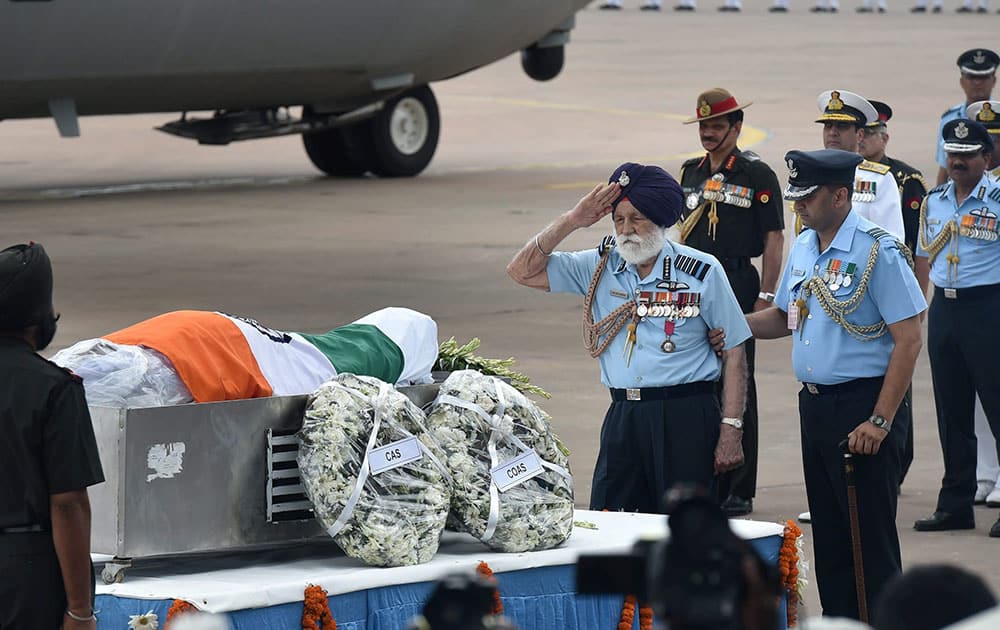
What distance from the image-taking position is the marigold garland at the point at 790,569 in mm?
6121

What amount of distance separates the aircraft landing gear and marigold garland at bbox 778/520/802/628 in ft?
60.7

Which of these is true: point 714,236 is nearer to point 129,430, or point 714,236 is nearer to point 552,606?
point 552,606

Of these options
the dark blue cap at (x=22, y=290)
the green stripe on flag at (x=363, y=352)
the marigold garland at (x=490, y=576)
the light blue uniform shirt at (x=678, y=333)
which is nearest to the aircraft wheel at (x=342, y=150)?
the light blue uniform shirt at (x=678, y=333)

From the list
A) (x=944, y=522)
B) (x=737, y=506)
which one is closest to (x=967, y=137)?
(x=944, y=522)

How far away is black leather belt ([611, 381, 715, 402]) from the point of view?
6.52 meters

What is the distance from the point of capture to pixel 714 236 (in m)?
8.72

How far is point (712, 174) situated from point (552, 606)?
343 centimetres

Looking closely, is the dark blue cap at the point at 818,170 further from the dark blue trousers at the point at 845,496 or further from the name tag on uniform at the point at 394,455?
the name tag on uniform at the point at 394,455

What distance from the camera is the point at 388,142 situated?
81.5 feet

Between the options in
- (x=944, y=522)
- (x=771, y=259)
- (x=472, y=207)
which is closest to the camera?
(x=944, y=522)

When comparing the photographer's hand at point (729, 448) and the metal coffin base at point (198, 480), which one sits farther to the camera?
the photographer's hand at point (729, 448)

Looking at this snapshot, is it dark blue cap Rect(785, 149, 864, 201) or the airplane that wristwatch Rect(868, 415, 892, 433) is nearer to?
dark blue cap Rect(785, 149, 864, 201)

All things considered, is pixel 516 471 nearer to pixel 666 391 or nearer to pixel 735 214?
pixel 666 391

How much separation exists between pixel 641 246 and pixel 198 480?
6.00ft
